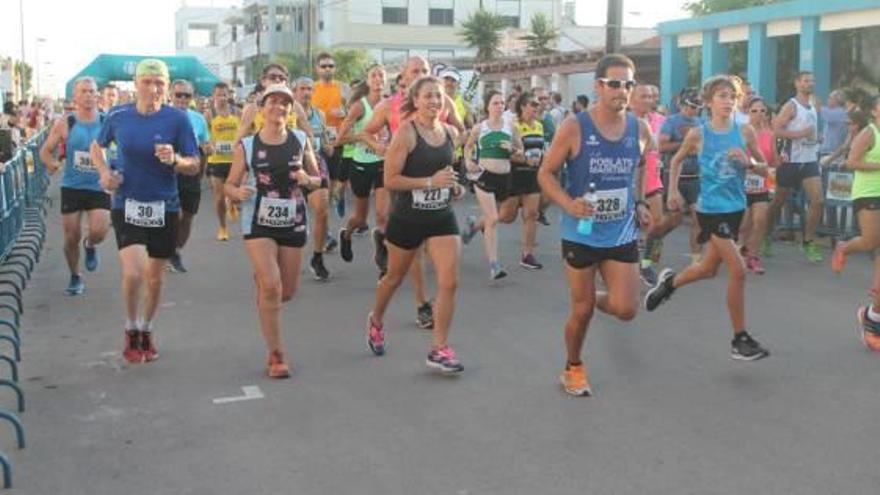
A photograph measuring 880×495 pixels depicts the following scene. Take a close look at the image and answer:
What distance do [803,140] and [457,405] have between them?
273 inches

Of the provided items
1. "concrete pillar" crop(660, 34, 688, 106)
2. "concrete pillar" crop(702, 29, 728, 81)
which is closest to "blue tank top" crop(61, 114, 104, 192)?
"concrete pillar" crop(702, 29, 728, 81)

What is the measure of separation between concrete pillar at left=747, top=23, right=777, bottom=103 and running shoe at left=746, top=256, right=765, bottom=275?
16.0m

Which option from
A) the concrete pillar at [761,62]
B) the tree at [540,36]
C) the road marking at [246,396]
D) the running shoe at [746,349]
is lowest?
the road marking at [246,396]

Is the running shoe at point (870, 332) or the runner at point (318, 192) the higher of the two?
the runner at point (318, 192)

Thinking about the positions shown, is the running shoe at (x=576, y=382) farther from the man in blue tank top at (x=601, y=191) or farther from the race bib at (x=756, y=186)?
the race bib at (x=756, y=186)

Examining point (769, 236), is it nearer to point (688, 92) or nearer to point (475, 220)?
point (688, 92)

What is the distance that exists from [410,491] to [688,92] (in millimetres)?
7079

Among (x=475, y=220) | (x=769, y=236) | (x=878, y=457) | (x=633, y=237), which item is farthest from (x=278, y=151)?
(x=769, y=236)

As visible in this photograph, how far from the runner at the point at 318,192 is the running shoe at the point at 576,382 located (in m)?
3.73

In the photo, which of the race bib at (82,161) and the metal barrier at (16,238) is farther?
the race bib at (82,161)

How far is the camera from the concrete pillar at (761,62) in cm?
2548

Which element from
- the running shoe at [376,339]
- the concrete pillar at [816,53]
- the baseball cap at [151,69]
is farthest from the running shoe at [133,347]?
the concrete pillar at [816,53]

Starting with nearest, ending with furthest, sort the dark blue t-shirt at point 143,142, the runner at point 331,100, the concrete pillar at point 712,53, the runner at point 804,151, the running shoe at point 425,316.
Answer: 1. the dark blue t-shirt at point 143,142
2. the running shoe at point 425,316
3. the runner at point 804,151
4. the runner at point 331,100
5. the concrete pillar at point 712,53

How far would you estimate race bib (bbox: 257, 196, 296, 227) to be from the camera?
20.9 ft
